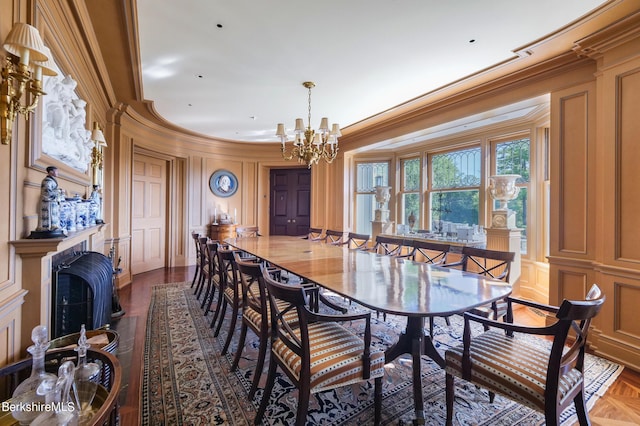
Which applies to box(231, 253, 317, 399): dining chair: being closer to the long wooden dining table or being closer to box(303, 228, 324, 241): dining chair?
the long wooden dining table

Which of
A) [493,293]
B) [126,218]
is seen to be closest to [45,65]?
[493,293]

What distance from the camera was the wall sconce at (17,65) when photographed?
1.30 metres

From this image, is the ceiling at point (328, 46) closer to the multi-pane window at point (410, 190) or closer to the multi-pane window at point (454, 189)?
the multi-pane window at point (454, 189)

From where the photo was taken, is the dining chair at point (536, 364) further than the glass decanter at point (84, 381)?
Yes

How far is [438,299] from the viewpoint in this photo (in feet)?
5.35

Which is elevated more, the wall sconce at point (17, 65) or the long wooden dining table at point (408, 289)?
the wall sconce at point (17, 65)

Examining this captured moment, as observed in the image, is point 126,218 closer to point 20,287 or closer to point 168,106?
point 168,106

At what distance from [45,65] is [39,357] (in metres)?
1.40

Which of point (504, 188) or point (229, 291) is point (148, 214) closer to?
point (229, 291)

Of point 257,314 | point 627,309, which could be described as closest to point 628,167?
point 627,309

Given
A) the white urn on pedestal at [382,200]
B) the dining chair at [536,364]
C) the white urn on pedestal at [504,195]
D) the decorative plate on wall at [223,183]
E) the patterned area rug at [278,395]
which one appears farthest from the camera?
the decorative plate on wall at [223,183]

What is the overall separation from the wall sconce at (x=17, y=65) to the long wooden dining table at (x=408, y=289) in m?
1.82

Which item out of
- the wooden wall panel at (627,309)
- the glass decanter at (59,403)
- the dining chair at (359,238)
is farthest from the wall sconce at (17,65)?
the wooden wall panel at (627,309)

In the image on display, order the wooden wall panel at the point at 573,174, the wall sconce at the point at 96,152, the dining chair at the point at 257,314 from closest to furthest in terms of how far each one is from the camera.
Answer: the dining chair at the point at 257,314, the wooden wall panel at the point at 573,174, the wall sconce at the point at 96,152
